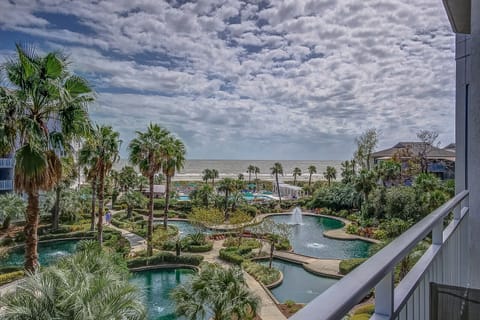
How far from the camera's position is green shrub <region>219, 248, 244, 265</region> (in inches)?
574

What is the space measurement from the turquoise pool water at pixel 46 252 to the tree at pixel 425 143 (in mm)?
24595

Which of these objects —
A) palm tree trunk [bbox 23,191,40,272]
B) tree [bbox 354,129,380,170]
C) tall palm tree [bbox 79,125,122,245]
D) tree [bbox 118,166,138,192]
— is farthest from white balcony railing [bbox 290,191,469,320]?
tree [bbox 354,129,380,170]

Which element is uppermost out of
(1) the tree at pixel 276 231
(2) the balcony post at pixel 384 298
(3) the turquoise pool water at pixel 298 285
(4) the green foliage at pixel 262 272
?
(2) the balcony post at pixel 384 298

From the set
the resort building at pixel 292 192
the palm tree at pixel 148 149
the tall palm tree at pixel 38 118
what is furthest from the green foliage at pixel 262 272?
the resort building at pixel 292 192

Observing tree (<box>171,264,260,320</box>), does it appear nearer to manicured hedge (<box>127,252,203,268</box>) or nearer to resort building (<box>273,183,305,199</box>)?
manicured hedge (<box>127,252,203,268</box>)

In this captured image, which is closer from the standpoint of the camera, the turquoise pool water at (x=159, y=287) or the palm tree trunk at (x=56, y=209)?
the turquoise pool water at (x=159, y=287)

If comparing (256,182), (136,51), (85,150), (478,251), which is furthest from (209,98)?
(478,251)

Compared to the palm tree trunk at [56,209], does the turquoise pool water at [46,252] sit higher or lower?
lower

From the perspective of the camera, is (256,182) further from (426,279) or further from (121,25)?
(426,279)

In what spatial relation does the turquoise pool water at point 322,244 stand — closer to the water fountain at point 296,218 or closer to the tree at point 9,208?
the water fountain at point 296,218

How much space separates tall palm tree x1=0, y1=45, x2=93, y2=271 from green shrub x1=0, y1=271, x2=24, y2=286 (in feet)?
18.5

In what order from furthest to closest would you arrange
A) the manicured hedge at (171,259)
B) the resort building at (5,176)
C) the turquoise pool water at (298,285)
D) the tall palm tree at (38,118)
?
1. the resort building at (5,176)
2. the manicured hedge at (171,259)
3. the turquoise pool water at (298,285)
4. the tall palm tree at (38,118)

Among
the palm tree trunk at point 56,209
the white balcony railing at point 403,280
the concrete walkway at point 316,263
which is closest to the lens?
the white balcony railing at point 403,280

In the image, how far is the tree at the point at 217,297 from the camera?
686 cm
